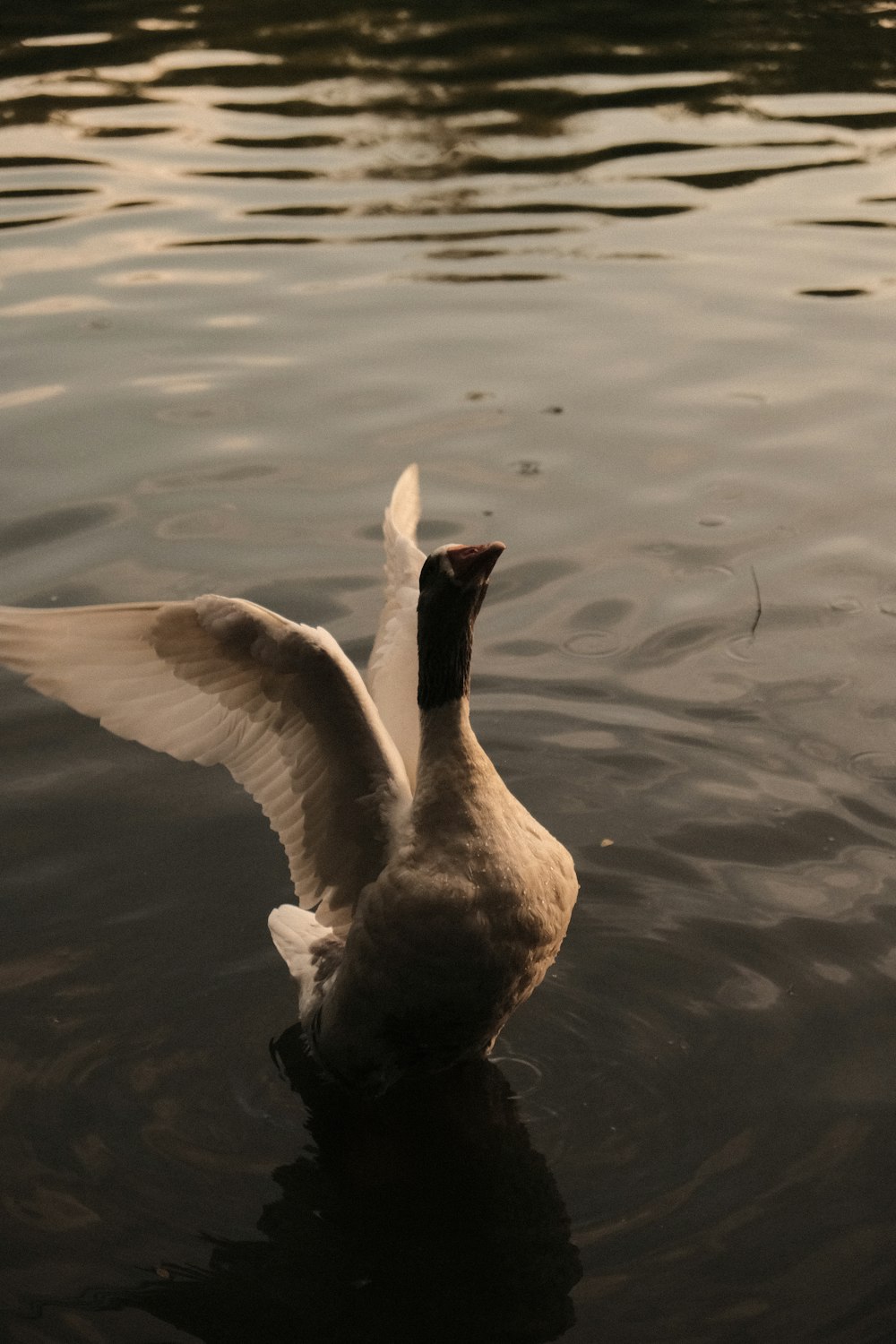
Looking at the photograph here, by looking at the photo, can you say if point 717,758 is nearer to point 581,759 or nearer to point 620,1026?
point 581,759

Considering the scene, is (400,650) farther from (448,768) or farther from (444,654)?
(448,768)

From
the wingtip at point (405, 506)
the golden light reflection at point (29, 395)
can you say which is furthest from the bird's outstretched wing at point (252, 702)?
the golden light reflection at point (29, 395)

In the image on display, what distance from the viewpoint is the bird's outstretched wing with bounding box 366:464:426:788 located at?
7.62 m

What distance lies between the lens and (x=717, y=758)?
890 centimetres

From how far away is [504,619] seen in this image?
404 inches

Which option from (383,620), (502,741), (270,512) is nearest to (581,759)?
(502,741)

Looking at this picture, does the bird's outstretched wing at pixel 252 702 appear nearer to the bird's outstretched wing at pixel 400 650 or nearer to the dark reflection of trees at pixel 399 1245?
the bird's outstretched wing at pixel 400 650

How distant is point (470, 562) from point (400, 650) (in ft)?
4.75

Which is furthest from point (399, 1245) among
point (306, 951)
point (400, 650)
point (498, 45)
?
point (498, 45)

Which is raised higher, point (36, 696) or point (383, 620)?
point (383, 620)

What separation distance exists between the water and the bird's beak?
1.98 metres

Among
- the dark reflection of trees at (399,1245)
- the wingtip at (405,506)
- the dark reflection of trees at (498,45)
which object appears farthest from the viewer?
the dark reflection of trees at (498,45)

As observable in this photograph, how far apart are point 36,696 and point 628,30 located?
16042mm

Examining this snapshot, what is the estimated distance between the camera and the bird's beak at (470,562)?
245 inches
